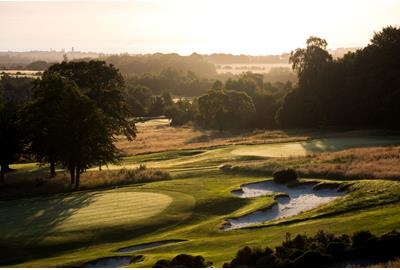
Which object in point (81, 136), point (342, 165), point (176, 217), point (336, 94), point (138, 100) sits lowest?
point (176, 217)

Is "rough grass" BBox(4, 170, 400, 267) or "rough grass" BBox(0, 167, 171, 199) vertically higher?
"rough grass" BBox(4, 170, 400, 267)

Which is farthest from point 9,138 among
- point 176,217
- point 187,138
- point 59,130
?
point 187,138

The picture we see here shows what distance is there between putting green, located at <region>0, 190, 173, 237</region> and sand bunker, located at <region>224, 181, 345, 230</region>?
5.96 meters

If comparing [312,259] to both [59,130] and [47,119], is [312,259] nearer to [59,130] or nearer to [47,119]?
[59,130]

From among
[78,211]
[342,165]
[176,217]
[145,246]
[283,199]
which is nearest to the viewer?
[145,246]

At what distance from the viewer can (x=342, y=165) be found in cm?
4769

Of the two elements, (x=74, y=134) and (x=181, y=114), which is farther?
(x=181, y=114)

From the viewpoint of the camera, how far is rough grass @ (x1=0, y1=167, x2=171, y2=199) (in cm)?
5056

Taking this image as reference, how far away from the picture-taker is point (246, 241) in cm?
2816

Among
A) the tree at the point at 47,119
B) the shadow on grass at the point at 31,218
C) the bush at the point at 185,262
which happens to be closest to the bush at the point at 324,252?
the bush at the point at 185,262

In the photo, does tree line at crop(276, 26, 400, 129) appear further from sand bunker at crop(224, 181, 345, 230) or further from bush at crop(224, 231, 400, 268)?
bush at crop(224, 231, 400, 268)

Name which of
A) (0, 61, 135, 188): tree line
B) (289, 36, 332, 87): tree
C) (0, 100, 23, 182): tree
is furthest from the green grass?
(289, 36, 332, 87): tree

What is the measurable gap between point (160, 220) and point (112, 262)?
8205 mm

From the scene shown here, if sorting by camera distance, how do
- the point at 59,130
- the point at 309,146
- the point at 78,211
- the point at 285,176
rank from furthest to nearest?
the point at 309,146, the point at 59,130, the point at 285,176, the point at 78,211
